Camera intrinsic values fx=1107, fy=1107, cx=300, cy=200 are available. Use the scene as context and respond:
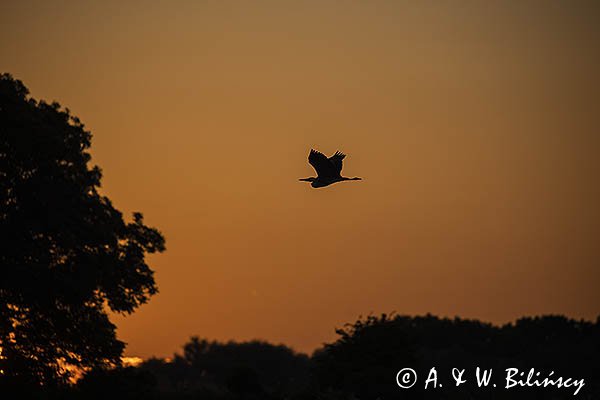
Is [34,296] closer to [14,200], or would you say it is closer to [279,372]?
[14,200]

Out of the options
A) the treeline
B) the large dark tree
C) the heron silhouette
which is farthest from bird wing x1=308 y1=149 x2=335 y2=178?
the large dark tree

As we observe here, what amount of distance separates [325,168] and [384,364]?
20750 mm

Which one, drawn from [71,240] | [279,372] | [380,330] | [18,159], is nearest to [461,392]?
[380,330]

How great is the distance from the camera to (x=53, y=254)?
4219 centimetres

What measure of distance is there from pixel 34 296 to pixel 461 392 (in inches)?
720

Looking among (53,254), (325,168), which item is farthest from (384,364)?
(325,168)

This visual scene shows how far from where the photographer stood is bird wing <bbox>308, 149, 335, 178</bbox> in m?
29.1

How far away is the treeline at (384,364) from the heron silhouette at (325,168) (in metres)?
9.74

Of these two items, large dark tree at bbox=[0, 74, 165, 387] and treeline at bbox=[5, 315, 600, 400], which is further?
treeline at bbox=[5, 315, 600, 400]

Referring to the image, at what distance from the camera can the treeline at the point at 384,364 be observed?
46781mm

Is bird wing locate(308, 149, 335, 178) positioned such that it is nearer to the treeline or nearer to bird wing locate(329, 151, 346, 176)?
bird wing locate(329, 151, 346, 176)

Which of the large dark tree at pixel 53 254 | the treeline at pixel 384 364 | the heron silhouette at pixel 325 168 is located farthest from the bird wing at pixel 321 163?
the large dark tree at pixel 53 254

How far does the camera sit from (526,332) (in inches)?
5246

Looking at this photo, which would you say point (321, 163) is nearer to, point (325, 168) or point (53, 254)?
point (325, 168)
